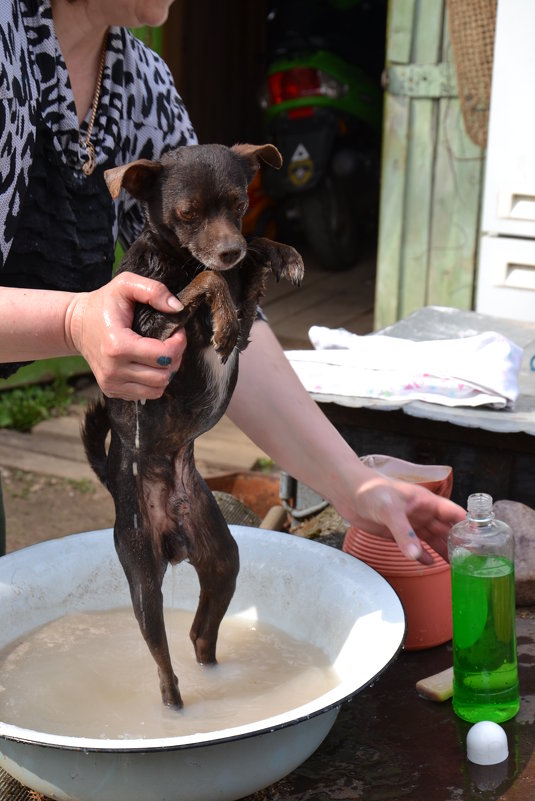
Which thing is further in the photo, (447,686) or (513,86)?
(513,86)

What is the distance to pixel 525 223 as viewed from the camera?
416 centimetres

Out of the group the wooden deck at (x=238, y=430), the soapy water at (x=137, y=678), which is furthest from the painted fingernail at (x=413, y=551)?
the wooden deck at (x=238, y=430)

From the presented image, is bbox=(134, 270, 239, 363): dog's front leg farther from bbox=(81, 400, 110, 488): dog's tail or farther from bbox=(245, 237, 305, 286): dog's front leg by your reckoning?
bbox=(81, 400, 110, 488): dog's tail

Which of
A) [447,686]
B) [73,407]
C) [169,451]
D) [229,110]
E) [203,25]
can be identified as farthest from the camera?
[229,110]

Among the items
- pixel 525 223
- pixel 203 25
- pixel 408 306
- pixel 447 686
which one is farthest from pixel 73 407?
pixel 447 686

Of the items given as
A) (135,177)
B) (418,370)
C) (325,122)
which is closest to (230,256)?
(135,177)

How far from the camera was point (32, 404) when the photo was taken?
5.53m

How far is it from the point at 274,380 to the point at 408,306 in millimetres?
3083

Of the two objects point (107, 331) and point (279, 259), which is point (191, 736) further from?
point (279, 259)

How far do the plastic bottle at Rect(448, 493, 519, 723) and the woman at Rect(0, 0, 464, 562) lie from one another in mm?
104

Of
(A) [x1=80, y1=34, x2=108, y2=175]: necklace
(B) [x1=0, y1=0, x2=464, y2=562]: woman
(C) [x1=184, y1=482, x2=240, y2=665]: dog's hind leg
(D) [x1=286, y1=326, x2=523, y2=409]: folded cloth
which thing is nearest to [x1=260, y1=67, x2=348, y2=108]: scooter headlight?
(D) [x1=286, y1=326, x2=523, y2=409]: folded cloth

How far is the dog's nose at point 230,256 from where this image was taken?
1520mm

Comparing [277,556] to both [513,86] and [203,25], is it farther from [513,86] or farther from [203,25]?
[203,25]

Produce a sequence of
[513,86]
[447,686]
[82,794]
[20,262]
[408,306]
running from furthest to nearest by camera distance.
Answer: [408,306] < [513,86] < [20,262] < [447,686] < [82,794]
